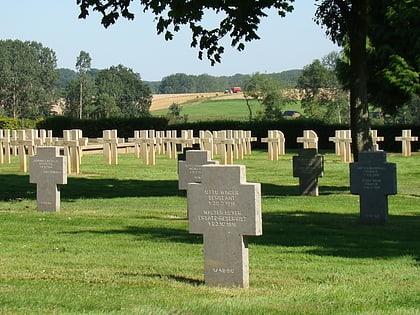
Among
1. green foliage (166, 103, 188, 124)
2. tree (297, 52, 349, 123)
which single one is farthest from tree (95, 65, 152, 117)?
tree (297, 52, 349, 123)

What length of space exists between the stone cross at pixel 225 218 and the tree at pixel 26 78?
101 m

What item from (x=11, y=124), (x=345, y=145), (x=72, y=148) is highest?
(x=11, y=124)

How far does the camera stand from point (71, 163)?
31797mm

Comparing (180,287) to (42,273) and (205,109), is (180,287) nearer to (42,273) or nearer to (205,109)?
(42,273)

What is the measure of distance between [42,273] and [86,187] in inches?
611

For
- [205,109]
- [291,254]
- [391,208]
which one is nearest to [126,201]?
[391,208]

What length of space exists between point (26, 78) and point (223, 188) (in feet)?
364

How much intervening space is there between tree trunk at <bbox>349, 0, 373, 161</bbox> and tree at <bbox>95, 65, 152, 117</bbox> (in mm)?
87511

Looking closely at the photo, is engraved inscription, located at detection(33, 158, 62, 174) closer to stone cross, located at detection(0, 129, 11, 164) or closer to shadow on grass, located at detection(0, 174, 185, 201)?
shadow on grass, located at detection(0, 174, 185, 201)

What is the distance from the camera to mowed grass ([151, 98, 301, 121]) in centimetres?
10656

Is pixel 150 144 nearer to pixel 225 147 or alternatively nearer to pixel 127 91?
pixel 225 147

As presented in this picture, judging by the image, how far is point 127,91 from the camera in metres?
116

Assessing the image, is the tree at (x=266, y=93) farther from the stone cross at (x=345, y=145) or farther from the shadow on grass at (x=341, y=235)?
the shadow on grass at (x=341, y=235)

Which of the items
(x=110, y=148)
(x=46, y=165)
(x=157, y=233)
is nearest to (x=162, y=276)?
(x=157, y=233)
